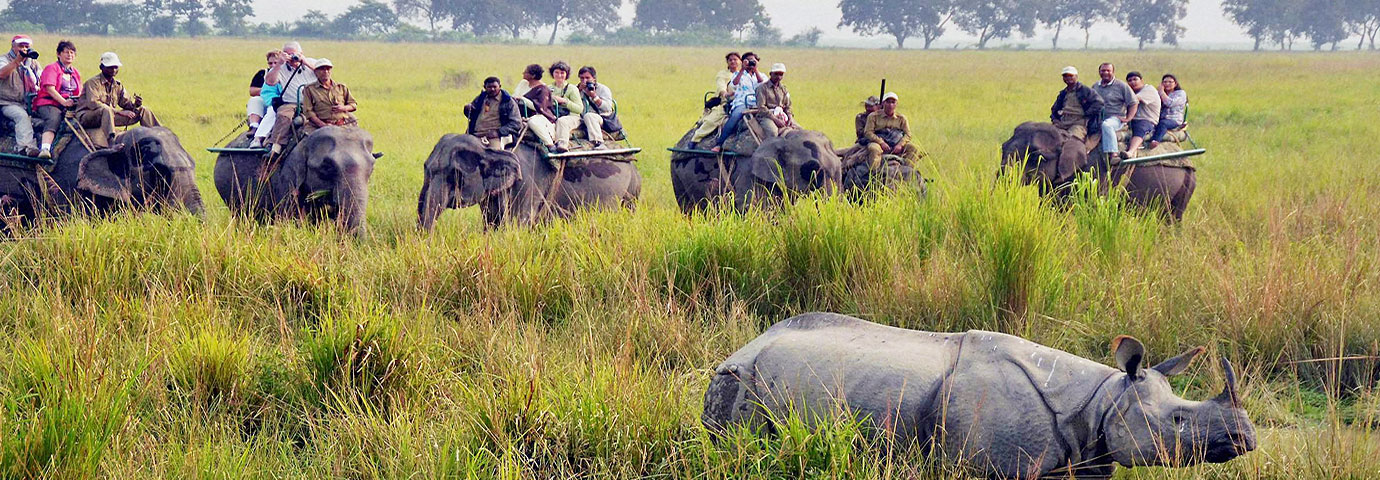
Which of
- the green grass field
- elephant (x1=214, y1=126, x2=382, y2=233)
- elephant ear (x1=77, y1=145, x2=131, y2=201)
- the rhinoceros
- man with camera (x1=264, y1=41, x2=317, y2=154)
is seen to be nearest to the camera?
the rhinoceros

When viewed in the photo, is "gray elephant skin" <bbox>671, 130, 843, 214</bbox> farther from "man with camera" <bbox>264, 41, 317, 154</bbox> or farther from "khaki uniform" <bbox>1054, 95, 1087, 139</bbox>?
"man with camera" <bbox>264, 41, 317, 154</bbox>

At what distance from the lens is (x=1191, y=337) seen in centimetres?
534

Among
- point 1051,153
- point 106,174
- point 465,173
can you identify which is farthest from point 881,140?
point 106,174

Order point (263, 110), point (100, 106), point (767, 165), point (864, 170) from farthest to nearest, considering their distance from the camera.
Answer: point (263, 110)
point (864, 170)
point (767, 165)
point (100, 106)

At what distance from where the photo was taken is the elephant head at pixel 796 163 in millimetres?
9227

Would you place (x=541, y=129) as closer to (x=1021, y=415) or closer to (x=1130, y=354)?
(x=1021, y=415)

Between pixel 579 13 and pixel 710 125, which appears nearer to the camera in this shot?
pixel 710 125

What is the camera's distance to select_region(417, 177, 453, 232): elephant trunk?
8.08 m

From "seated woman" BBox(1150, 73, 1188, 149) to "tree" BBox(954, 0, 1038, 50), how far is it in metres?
63.7

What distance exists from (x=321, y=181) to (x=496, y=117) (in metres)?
1.49

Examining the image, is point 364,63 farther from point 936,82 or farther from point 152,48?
point 936,82

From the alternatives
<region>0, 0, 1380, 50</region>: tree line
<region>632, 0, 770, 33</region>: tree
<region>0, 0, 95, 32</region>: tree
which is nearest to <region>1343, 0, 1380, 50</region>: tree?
<region>0, 0, 1380, 50</region>: tree line

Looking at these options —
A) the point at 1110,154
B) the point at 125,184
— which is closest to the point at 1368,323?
the point at 1110,154

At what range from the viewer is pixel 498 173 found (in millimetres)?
8703
